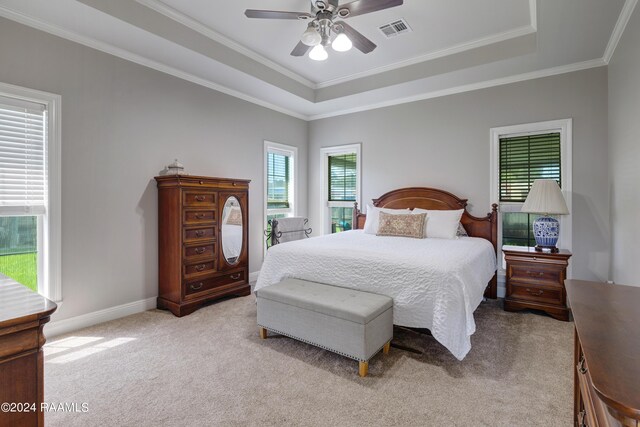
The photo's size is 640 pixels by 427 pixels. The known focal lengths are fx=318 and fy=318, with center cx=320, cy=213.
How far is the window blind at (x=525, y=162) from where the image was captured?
378 cm

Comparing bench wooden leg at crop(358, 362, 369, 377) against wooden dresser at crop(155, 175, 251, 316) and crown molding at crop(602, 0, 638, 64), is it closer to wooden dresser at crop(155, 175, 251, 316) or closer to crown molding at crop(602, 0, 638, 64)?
wooden dresser at crop(155, 175, 251, 316)

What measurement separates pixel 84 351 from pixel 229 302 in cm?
150

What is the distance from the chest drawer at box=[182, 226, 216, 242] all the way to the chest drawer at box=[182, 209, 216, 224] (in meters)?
0.09

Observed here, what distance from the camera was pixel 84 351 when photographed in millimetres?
2568

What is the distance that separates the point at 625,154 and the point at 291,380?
3.33m

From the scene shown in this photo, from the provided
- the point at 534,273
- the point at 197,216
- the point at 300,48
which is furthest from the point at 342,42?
the point at 534,273

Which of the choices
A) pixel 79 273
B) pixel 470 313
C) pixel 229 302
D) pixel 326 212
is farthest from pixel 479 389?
pixel 326 212

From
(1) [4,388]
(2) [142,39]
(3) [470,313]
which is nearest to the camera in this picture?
(1) [4,388]

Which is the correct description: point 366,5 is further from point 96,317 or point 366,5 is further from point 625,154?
point 96,317

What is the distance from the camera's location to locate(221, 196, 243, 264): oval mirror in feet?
12.7

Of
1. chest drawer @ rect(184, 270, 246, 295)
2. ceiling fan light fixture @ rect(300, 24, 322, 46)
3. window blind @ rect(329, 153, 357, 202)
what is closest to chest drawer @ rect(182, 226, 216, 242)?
chest drawer @ rect(184, 270, 246, 295)

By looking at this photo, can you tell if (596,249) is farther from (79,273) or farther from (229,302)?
(79,273)

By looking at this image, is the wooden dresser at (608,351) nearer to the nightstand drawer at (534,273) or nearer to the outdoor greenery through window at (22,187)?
the nightstand drawer at (534,273)

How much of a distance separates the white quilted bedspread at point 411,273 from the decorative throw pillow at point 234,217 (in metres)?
0.96
